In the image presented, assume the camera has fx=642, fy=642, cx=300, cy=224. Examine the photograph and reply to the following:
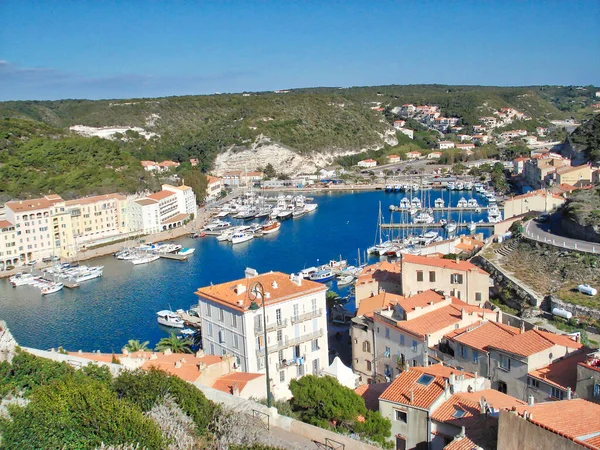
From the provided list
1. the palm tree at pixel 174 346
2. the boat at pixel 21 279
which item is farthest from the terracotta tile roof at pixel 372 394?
the boat at pixel 21 279

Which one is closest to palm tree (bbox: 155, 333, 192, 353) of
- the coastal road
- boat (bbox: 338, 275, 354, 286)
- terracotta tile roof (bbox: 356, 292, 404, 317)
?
terracotta tile roof (bbox: 356, 292, 404, 317)

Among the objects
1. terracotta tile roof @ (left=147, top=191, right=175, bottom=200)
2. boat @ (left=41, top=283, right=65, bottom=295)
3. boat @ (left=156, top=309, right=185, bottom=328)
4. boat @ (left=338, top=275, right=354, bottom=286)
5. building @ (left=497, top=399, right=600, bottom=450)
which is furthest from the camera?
terracotta tile roof @ (left=147, top=191, right=175, bottom=200)

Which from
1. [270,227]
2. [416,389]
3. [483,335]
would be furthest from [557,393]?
[270,227]

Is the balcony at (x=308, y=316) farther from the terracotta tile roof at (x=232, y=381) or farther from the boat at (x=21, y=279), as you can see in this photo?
the boat at (x=21, y=279)

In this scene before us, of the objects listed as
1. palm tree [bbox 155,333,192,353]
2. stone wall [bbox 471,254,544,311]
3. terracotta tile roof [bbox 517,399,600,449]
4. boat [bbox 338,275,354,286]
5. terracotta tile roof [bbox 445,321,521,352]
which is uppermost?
terracotta tile roof [bbox 517,399,600,449]

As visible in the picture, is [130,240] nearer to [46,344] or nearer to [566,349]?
[46,344]

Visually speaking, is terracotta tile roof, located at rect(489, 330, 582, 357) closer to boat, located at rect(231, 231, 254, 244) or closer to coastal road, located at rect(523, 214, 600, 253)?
coastal road, located at rect(523, 214, 600, 253)
